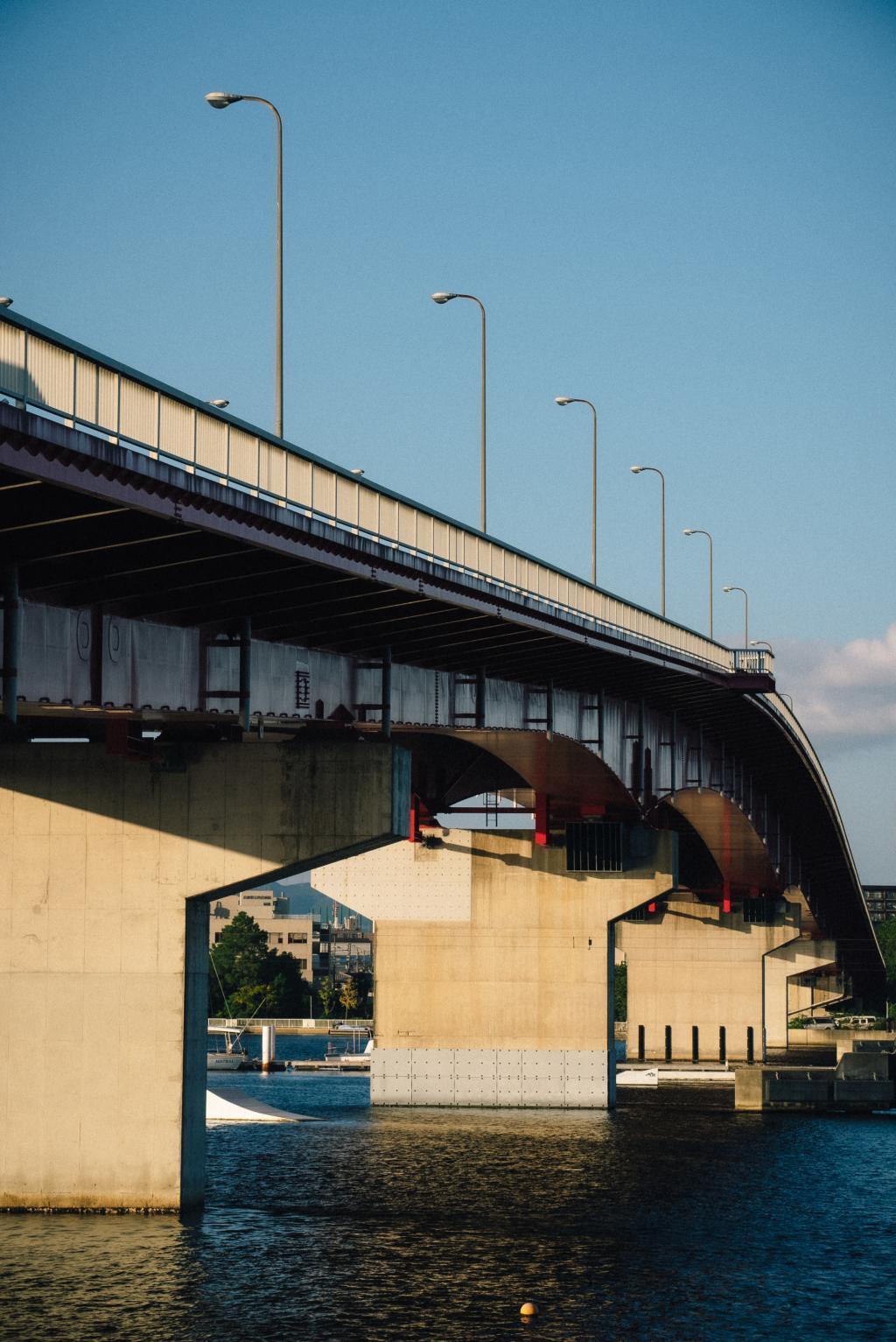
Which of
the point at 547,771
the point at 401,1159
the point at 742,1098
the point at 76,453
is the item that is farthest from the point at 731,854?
the point at 76,453

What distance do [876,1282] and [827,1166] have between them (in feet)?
76.4

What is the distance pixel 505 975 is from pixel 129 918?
3842 cm

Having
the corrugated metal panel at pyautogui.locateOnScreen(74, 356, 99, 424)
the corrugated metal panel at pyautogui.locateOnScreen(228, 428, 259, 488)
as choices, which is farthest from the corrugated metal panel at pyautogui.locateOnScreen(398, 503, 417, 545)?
the corrugated metal panel at pyautogui.locateOnScreen(74, 356, 99, 424)

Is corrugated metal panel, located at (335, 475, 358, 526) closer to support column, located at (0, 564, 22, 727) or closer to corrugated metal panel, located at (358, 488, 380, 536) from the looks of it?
corrugated metal panel, located at (358, 488, 380, 536)

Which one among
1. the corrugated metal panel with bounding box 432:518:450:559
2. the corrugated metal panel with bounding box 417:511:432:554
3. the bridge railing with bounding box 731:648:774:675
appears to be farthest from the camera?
the bridge railing with bounding box 731:648:774:675

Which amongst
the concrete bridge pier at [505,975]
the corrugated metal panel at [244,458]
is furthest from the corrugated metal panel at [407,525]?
the concrete bridge pier at [505,975]

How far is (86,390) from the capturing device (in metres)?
27.5

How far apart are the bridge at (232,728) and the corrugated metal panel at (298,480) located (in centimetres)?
10

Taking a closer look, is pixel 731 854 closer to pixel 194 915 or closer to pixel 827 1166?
pixel 827 1166

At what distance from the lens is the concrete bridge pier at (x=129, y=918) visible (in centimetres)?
4338

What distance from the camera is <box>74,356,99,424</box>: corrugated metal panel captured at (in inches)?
1072

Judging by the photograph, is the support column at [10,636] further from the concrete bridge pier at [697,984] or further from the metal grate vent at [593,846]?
the concrete bridge pier at [697,984]

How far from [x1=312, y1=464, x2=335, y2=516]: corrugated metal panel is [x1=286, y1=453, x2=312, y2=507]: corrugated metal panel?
8.8 inches

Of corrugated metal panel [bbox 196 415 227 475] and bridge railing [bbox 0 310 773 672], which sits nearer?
bridge railing [bbox 0 310 773 672]
